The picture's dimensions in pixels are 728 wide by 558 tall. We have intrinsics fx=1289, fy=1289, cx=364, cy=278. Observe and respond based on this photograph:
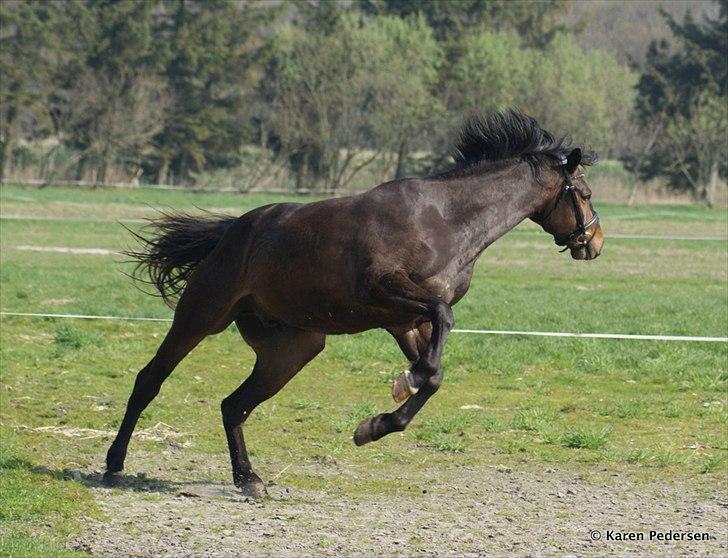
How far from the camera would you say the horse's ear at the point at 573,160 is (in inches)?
316

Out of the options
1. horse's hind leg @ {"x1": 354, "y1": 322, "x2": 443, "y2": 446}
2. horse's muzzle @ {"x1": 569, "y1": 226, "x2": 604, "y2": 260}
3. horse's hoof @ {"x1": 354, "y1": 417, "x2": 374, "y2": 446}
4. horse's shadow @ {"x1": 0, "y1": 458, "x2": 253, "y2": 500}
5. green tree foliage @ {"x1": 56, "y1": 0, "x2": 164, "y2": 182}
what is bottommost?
horse's shadow @ {"x1": 0, "y1": 458, "x2": 253, "y2": 500}

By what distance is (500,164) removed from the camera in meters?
8.05

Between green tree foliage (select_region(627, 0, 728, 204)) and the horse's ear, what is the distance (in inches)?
1998

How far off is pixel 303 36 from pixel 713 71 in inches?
776

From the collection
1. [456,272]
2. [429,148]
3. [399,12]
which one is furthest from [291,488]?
[399,12]

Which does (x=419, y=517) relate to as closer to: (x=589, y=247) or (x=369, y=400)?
(x=589, y=247)

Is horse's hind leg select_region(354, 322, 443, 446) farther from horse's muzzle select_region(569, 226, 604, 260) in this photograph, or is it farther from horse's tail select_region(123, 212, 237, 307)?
horse's tail select_region(123, 212, 237, 307)

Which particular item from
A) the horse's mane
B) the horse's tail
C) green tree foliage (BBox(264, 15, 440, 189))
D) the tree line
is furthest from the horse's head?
green tree foliage (BBox(264, 15, 440, 189))

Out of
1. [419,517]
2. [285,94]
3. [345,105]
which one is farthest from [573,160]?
[285,94]

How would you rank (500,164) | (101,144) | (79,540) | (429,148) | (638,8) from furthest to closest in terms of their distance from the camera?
(638,8), (429,148), (101,144), (500,164), (79,540)

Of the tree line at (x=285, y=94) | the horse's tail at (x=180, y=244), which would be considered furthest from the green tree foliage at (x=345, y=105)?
the horse's tail at (x=180, y=244)

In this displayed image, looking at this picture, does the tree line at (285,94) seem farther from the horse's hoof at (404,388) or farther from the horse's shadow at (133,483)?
the horse's hoof at (404,388)

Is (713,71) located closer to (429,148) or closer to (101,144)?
(429,148)

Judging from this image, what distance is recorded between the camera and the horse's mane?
26.7 ft
